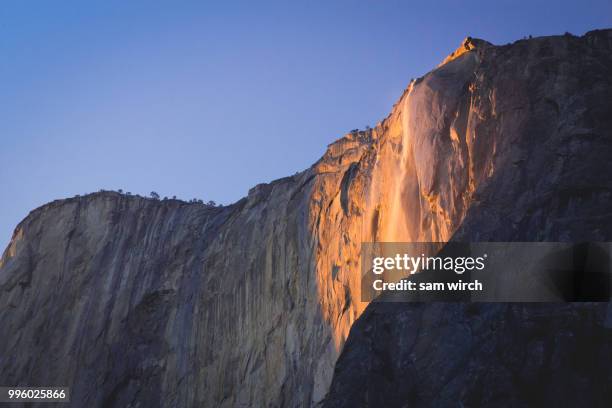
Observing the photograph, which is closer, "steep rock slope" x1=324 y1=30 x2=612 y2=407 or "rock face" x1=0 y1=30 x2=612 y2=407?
"steep rock slope" x1=324 y1=30 x2=612 y2=407

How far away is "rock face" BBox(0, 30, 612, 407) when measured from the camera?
20.3 metres

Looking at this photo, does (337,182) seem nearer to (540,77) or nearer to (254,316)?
(254,316)

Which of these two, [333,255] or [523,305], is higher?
[333,255]

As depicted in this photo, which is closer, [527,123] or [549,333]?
[549,333]

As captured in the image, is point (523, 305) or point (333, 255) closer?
point (523, 305)

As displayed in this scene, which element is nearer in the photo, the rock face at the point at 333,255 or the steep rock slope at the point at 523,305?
the steep rock slope at the point at 523,305

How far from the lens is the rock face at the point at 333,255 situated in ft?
66.7

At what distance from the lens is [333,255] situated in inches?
1313

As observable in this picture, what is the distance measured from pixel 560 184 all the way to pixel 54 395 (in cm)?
3021

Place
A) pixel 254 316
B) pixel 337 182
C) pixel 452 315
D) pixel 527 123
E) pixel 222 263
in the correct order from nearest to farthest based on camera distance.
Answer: pixel 452 315 → pixel 527 123 → pixel 337 182 → pixel 254 316 → pixel 222 263

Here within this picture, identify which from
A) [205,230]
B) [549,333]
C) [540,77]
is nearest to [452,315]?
[549,333]

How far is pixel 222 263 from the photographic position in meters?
41.5

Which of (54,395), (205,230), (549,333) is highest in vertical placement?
(205,230)

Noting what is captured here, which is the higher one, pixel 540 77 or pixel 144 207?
pixel 144 207
